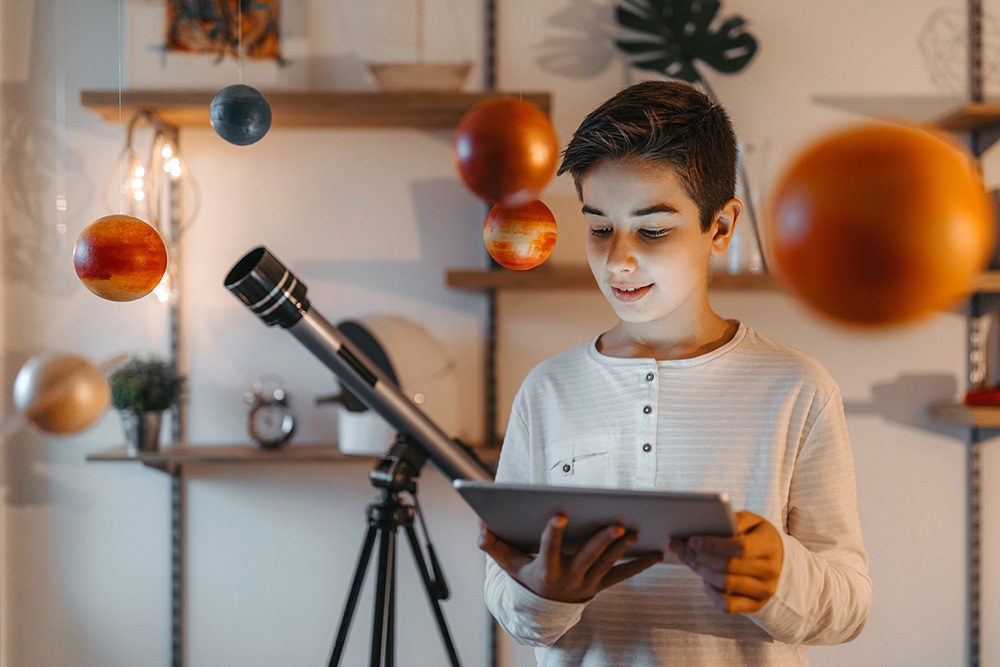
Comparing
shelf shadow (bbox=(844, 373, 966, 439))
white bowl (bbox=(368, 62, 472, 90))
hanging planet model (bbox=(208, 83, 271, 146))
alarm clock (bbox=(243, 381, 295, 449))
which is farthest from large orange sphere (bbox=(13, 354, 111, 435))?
shelf shadow (bbox=(844, 373, 966, 439))

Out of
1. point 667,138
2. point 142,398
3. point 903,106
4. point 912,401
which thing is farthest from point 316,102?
point 912,401

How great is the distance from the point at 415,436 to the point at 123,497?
91cm

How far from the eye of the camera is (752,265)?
1.63m

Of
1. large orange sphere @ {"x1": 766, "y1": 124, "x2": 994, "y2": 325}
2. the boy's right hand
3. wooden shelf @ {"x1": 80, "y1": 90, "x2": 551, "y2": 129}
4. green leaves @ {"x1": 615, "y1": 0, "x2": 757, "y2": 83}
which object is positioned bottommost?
the boy's right hand

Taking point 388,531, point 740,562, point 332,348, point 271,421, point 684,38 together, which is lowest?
point 388,531

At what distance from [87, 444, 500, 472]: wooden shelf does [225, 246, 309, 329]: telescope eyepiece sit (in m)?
0.51

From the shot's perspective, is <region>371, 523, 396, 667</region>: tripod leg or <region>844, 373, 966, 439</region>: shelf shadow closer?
<region>371, 523, 396, 667</region>: tripod leg

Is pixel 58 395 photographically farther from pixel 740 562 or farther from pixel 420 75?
pixel 420 75

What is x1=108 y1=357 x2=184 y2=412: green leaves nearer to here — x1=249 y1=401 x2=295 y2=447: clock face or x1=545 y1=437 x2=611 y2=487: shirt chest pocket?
x1=249 y1=401 x2=295 y2=447: clock face

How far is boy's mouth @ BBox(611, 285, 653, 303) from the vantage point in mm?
744

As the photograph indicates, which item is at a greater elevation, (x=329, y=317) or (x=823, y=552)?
(x=329, y=317)

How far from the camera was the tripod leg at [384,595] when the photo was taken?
1224 mm

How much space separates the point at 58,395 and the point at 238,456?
0.74 m

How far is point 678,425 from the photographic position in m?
0.81
